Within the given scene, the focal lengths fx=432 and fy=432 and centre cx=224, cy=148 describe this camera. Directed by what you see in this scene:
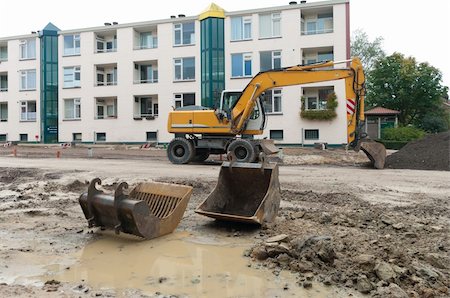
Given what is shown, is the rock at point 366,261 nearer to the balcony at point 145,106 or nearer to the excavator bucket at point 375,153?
the excavator bucket at point 375,153

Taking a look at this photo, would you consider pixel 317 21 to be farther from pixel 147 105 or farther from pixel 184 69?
pixel 147 105

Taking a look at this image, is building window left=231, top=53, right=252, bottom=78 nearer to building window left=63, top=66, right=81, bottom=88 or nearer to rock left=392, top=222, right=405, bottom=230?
building window left=63, top=66, right=81, bottom=88

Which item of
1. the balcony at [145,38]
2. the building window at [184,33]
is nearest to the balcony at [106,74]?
the balcony at [145,38]

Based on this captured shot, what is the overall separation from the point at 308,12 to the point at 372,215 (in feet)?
91.5

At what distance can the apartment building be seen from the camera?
31.9 metres

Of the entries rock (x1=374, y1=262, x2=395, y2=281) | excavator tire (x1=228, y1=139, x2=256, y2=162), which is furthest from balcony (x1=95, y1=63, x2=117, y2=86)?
rock (x1=374, y1=262, x2=395, y2=281)

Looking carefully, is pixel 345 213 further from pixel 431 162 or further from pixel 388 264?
pixel 431 162

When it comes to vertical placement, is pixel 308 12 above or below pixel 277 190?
above

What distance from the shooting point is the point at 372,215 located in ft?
23.5

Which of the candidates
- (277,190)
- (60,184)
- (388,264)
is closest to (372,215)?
(277,190)

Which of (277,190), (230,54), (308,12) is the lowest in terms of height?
A: (277,190)

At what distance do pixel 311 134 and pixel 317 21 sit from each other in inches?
333

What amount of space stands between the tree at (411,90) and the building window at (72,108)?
31.8 m

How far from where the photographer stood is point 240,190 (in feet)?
24.3
